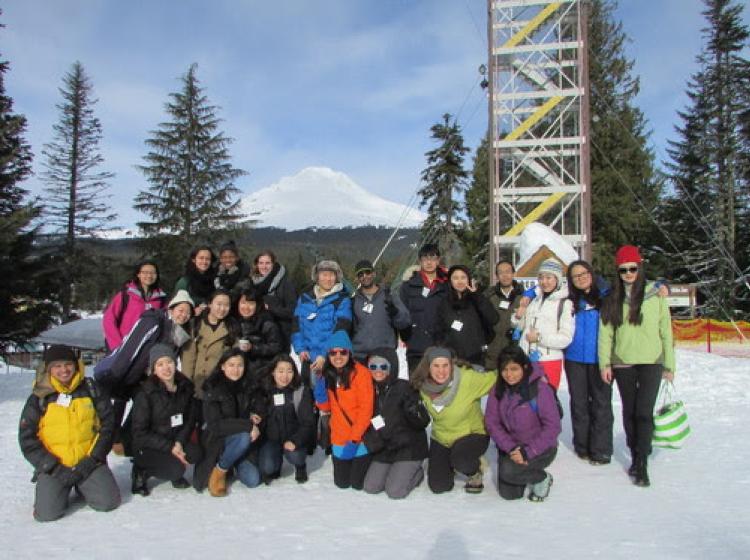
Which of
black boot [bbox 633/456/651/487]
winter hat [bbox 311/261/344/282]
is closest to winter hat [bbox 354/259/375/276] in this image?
winter hat [bbox 311/261/344/282]

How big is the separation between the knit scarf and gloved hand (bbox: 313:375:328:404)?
0.86 meters

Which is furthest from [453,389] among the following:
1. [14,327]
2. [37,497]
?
[14,327]

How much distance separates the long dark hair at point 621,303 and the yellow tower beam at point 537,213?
28.8 feet

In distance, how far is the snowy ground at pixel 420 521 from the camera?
3404 mm

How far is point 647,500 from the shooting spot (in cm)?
417

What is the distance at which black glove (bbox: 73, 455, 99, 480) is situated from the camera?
411 cm

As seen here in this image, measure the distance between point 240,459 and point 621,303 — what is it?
3.24 metres

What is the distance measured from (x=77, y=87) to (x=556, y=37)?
2569cm

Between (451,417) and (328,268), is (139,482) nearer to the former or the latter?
(328,268)

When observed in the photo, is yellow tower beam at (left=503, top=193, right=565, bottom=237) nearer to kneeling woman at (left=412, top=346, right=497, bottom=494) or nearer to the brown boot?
kneeling woman at (left=412, top=346, right=497, bottom=494)

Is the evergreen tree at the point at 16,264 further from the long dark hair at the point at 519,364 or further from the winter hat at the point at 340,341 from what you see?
the long dark hair at the point at 519,364

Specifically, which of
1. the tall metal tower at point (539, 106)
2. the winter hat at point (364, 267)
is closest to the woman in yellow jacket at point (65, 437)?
the winter hat at point (364, 267)

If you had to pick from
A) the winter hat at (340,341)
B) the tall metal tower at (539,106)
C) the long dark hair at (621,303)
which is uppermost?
the tall metal tower at (539,106)

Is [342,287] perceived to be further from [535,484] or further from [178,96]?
[178,96]
